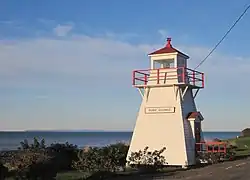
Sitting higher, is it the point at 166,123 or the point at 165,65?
the point at 165,65

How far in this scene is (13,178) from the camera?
1836 cm

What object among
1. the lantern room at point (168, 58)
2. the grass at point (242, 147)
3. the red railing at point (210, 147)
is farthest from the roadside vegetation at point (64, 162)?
the grass at point (242, 147)

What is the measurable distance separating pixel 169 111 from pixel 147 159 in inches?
124

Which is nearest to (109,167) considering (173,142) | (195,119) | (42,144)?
(42,144)

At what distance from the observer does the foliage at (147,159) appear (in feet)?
78.0

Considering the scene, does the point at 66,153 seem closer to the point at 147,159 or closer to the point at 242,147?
the point at 147,159

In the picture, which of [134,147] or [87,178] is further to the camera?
[134,147]

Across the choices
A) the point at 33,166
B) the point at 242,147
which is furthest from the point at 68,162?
the point at 242,147

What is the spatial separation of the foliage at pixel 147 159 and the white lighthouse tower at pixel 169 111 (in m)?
0.70

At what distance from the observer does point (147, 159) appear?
24016mm

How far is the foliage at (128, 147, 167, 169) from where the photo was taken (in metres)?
→ 23.8

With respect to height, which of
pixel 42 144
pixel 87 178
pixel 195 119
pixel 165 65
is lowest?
pixel 87 178

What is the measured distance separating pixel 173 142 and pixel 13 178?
32.2 feet

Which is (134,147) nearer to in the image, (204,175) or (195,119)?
(195,119)
